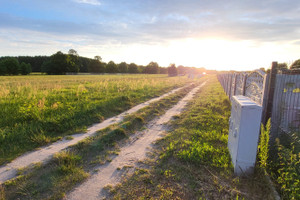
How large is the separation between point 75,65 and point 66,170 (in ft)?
269

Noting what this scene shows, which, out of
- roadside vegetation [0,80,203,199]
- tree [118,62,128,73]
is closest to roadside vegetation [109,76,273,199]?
roadside vegetation [0,80,203,199]

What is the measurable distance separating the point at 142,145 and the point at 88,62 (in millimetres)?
105311

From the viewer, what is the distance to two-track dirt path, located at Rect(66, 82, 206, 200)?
2.83m

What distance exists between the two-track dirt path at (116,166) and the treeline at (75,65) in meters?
63.5

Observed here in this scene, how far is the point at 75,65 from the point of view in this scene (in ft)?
253

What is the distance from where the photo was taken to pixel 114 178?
3.22 m

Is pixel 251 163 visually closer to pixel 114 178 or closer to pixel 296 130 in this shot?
pixel 296 130

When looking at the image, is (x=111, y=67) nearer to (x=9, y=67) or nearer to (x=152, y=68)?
(x=152, y=68)

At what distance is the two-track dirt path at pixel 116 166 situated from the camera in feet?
9.27

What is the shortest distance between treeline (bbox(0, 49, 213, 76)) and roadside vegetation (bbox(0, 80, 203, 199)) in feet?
210

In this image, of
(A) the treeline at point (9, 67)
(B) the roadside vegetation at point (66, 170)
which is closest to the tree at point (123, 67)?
(A) the treeline at point (9, 67)

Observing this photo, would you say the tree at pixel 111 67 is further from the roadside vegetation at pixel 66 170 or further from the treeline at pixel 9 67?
the roadside vegetation at pixel 66 170

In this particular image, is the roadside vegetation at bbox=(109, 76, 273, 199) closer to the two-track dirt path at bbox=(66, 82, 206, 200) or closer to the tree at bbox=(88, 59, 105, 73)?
the two-track dirt path at bbox=(66, 82, 206, 200)

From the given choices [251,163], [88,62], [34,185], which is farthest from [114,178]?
[88,62]
